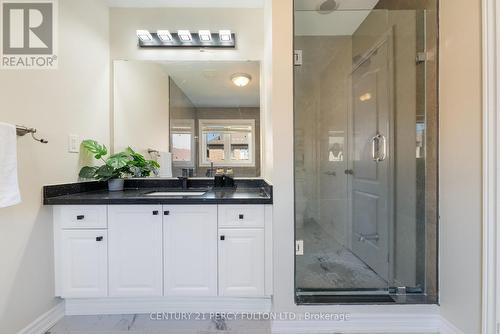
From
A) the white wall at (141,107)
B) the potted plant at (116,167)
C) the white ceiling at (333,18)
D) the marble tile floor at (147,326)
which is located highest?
the white ceiling at (333,18)

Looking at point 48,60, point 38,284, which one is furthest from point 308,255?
point 48,60

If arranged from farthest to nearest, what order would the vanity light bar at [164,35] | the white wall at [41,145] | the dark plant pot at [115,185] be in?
the vanity light bar at [164,35], the dark plant pot at [115,185], the white wall at [41,145]

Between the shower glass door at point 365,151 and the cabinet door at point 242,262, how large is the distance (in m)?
0.25

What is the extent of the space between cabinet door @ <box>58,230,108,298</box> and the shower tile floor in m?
1.27

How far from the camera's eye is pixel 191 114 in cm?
219

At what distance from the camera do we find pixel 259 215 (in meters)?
1.59

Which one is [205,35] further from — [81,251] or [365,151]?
[81,251]

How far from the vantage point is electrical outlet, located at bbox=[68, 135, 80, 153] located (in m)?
1.72

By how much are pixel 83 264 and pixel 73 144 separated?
827mm

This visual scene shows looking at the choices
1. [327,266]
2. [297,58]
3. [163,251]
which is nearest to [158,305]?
[163,251]

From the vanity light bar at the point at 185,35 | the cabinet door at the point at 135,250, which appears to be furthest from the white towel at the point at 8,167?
the vanity light bar at the point at 185,35

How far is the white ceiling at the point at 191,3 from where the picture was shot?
6.86 ft

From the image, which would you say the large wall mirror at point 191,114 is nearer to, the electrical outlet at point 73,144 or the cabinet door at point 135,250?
the electrical outlet at point 73,144

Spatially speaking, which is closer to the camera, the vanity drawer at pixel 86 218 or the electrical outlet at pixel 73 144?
the vanity drawer at pixel 86 218
